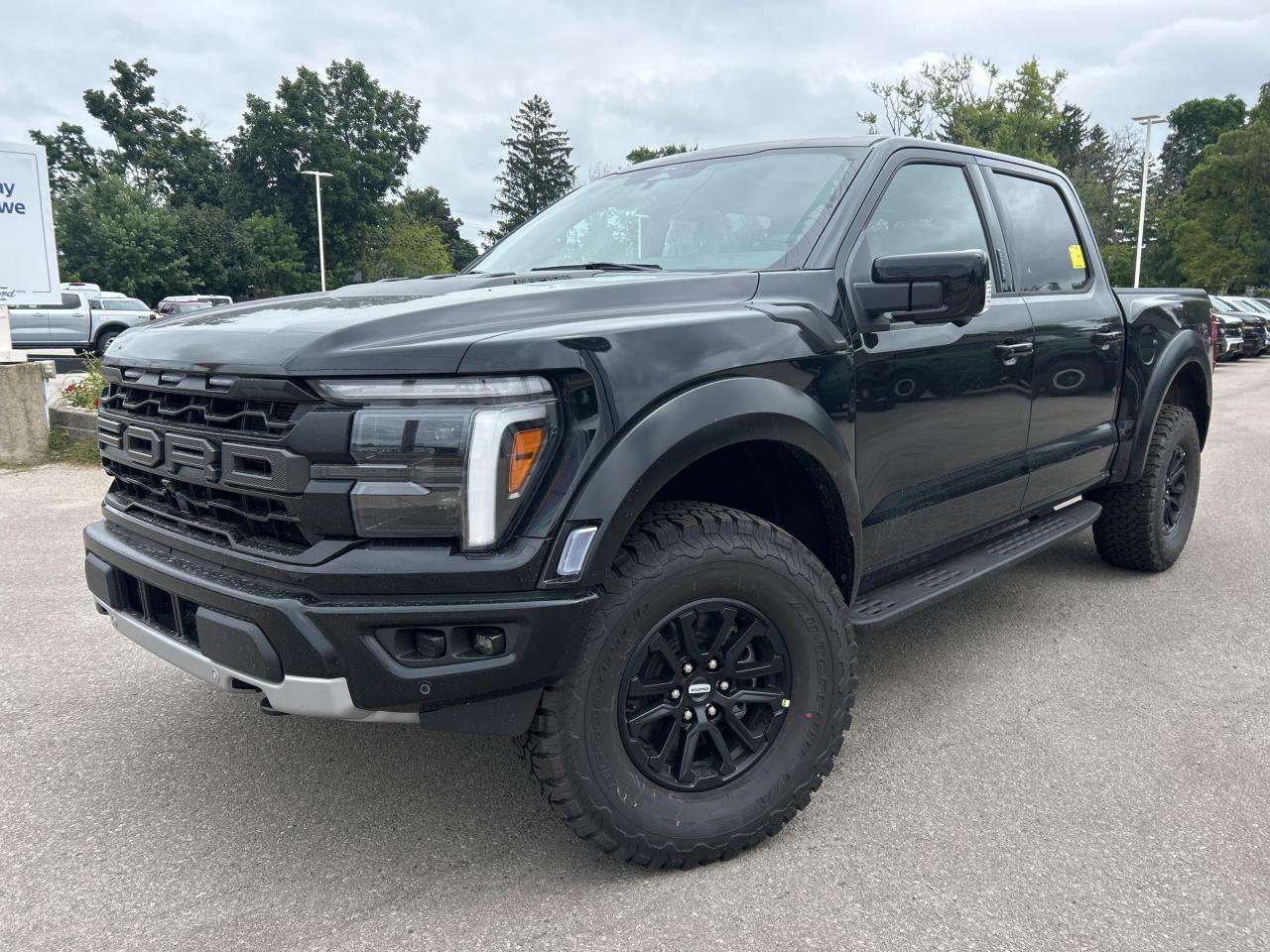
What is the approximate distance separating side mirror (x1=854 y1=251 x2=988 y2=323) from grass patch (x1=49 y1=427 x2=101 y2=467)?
6842 millimetres

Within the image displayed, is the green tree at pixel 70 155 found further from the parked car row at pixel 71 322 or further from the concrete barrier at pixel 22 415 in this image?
the concrete barrier at pixel 22 415

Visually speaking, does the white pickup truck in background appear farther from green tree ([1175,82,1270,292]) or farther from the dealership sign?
green tree ([1175,82,1270,292])

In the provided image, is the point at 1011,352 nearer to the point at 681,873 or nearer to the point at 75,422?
the point at 681,873

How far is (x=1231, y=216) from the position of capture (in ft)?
146

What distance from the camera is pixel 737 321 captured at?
2367mm

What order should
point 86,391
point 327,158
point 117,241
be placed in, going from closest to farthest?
point 86,391
point 117,241
point 327,158

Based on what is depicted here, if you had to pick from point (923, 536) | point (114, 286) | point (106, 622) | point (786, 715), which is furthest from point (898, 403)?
point (114, 286)

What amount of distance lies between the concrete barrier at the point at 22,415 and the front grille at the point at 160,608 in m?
6.08

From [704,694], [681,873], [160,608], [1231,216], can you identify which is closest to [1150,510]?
[704,694]

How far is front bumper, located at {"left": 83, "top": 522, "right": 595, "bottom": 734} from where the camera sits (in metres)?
1.91

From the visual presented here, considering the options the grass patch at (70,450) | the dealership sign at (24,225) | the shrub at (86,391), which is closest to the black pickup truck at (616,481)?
the grass patch at (70,450)

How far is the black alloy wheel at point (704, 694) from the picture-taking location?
2.23 m

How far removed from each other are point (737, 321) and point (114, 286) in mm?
48316

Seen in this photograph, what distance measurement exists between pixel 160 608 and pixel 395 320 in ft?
3.23
